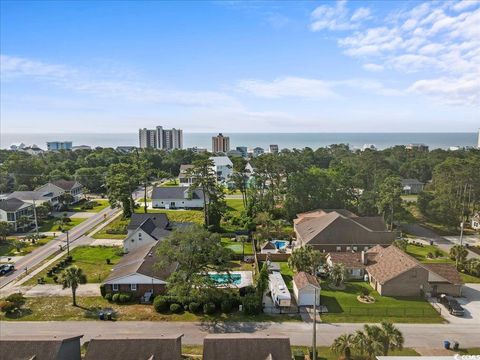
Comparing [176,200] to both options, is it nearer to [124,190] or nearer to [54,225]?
[124,190]

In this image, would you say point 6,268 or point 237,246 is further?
point 237,246

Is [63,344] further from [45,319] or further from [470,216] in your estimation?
[470,216]

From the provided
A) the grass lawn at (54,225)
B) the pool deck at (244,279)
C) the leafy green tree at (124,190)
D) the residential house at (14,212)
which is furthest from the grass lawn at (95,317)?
the leafy green tree at (124,190)

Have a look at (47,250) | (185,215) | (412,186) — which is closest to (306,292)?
(47,250)

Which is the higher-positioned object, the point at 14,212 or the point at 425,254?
the point at 14,212

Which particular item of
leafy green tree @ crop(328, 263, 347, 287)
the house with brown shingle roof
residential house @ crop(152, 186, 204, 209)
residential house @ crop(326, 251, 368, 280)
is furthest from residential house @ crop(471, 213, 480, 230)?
residential house @ crop(152, 186, 204, 209)

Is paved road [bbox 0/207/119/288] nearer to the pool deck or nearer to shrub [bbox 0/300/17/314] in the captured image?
shrub [bbox 0/300/17/314]

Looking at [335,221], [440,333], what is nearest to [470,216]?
[335,221]
